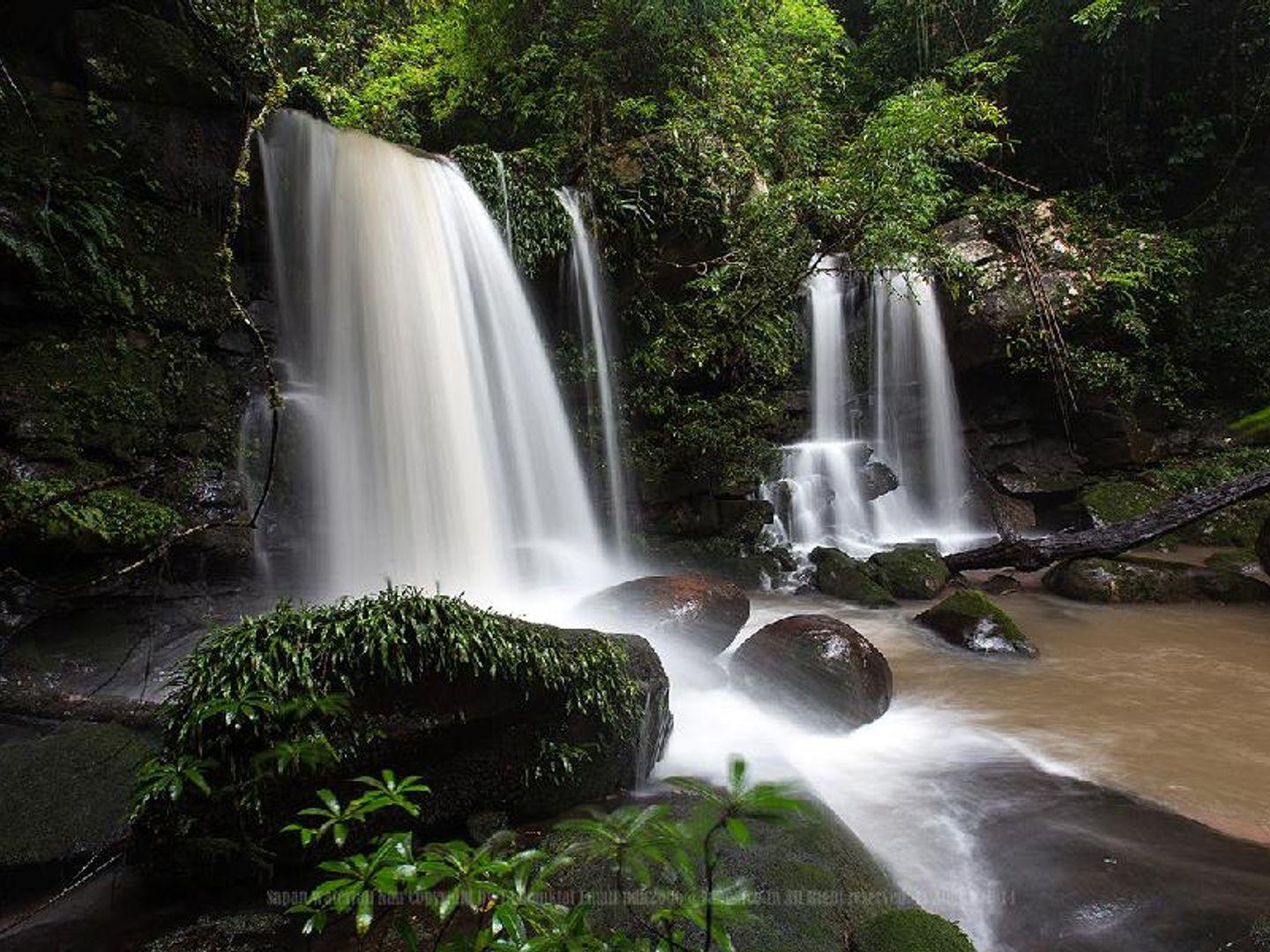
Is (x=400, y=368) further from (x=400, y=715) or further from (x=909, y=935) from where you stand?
(x=909, y=935)

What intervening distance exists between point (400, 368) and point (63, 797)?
18.8 ft

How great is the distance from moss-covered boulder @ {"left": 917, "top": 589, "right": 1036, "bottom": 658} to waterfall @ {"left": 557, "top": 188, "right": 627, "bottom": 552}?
4.72m

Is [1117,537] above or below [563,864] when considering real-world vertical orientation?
below

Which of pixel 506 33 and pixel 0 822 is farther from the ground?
pixel 506 33

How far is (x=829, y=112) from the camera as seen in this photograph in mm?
13945

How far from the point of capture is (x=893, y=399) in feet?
43.5

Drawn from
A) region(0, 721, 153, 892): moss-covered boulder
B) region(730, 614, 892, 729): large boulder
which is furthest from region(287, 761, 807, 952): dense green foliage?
region(730, 614, 892, 729): large boulder

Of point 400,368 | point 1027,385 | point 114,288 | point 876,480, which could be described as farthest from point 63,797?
point 1027,385

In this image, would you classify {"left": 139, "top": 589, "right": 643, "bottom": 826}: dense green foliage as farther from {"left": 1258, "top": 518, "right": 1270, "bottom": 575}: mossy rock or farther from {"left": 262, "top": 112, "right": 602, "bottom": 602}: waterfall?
{"left": 1258, "top": 518, "right": 1270, "bottom": 575}: mossy rock

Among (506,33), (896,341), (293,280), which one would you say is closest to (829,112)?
(896,341)

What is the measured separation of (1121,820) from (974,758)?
999mm

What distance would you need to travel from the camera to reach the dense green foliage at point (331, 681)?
273 cm

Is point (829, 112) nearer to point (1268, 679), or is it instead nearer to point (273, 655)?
point (1268, 679)

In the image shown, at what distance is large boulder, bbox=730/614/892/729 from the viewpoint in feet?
16.4
